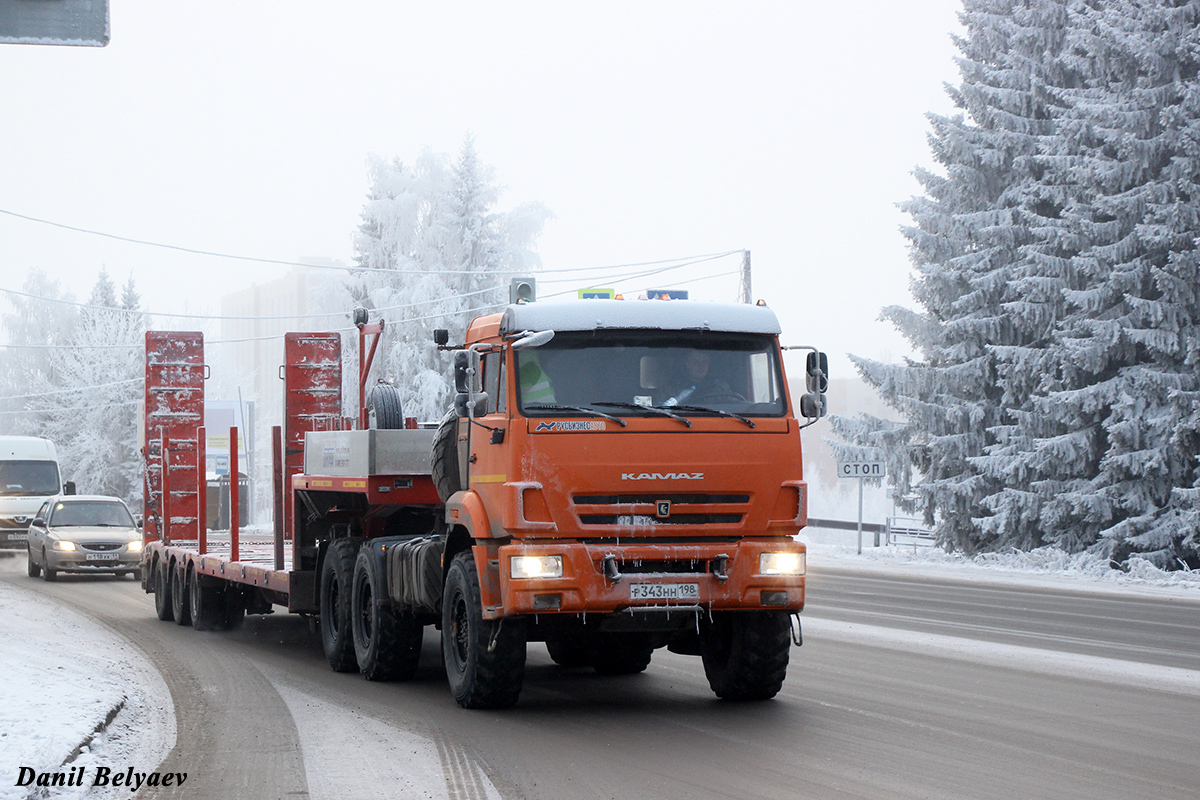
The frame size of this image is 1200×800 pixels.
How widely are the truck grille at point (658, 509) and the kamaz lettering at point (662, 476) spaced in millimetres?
111

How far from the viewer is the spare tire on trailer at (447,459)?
A: 10.9 m

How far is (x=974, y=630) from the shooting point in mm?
16141

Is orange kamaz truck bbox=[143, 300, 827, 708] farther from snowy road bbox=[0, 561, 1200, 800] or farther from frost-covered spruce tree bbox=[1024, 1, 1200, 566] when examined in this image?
frost-covered spruce tree bbox=[1024, 1, 1200, 566]

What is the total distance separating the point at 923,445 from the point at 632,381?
77.9 feet

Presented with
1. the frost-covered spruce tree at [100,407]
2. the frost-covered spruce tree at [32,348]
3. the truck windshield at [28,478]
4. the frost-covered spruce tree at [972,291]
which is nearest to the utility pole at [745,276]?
the frost-covered spruce tree at [972,291]

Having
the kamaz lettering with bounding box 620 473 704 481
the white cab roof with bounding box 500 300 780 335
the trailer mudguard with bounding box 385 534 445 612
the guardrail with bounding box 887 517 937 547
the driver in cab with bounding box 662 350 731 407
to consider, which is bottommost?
the guardrail with bounding box 887 517 937 547

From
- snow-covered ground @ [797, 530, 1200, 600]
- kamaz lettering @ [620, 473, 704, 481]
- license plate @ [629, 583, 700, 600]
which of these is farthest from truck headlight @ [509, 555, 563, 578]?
snow-covered ground @ [797, 530, 1200, 600]

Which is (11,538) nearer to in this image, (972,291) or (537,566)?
(972,291)

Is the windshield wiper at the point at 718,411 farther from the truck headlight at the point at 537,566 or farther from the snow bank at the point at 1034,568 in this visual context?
the snow bank at the point at 1034,568

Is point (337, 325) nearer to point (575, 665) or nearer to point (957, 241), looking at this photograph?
point (957, 241)

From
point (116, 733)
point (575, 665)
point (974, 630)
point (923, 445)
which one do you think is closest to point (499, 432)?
point (116, 733)

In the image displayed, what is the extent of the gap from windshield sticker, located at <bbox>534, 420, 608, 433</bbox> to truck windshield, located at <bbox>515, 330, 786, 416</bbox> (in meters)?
0.09

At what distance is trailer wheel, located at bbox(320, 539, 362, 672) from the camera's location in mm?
12805

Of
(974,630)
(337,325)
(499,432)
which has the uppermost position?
(337,325)
